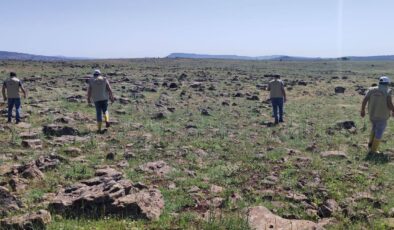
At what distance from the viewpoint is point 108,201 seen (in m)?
8.75

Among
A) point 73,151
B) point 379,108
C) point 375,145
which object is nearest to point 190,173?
point 73,151

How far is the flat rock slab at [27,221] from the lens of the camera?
7691mm

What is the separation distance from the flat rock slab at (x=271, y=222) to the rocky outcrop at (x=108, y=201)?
1694 millimetres

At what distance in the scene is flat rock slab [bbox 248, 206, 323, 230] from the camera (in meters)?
8.23

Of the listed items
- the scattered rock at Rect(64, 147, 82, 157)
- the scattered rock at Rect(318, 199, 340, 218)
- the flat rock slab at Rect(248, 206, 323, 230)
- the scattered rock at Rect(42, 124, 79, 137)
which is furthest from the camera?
the scattered rock at Rect(42, 124, 79, 137)

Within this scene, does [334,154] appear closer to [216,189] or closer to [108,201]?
[216,189]

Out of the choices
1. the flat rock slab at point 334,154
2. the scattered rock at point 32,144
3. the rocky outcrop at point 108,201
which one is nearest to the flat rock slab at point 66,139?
the scattered rock at point 32,144

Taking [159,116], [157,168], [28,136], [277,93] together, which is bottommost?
[157,168]

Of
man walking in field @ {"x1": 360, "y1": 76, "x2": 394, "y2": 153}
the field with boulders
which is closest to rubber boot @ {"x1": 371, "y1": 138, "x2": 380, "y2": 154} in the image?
man walking in field @ {"x1": 360, "y1": 76, "x2": 394, "y2": 153}

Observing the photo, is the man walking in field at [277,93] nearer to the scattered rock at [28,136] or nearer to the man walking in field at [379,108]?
the man walking in field at [379,108]

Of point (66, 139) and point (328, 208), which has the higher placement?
point (66, 139)

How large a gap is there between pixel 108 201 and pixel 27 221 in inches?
59.2

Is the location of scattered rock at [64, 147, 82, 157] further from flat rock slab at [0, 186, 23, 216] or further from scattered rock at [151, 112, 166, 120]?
scattered rock at [151, 112, 166, 120]

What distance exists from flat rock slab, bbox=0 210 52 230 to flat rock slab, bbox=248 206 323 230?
3418 millimetres
